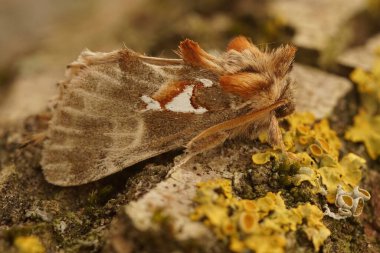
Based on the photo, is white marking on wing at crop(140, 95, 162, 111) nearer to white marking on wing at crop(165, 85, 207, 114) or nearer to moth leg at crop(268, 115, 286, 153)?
white marking on wing at crop(165, 85, 207, 114)

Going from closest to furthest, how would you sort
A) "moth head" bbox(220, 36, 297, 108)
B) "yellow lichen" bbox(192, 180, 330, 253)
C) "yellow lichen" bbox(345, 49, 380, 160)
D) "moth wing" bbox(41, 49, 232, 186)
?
"yellow lichen" bbox(192, 180, 330, 253)
"moth head" bbox(220, 36, 297, 108)
"moth wing" bbox(41, 49, 232, 186)
"yellow lichen" bbox(345, 49, 380, 160)

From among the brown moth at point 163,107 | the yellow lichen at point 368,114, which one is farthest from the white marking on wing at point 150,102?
the yellow lichen at point 368,114

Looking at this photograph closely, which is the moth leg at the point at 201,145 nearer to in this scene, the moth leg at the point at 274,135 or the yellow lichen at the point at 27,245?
the moth leg at the point at 274,135

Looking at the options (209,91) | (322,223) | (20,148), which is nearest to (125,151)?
(209,91)

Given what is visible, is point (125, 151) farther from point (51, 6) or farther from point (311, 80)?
point (51, 6)

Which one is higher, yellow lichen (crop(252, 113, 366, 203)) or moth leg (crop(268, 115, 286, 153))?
moth leg (crop(268, 115, 286, 153))

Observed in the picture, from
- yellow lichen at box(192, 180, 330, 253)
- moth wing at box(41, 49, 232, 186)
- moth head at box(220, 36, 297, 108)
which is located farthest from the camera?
moth wing at box(41, 49, 232, 186)

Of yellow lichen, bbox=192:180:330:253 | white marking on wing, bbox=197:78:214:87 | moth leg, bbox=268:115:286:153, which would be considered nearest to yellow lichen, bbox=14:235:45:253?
yellow lichen, bbox=192:180:330:253
